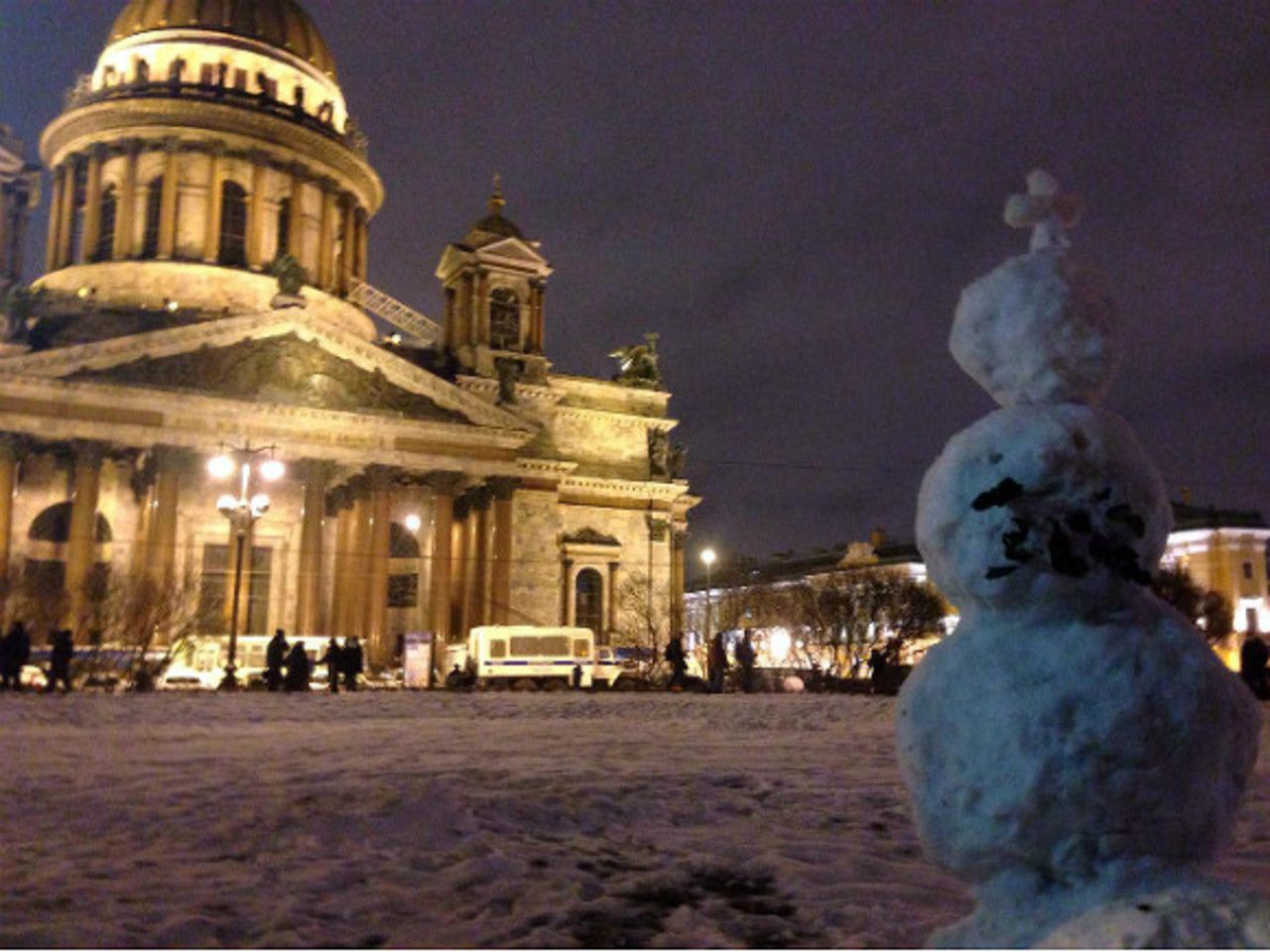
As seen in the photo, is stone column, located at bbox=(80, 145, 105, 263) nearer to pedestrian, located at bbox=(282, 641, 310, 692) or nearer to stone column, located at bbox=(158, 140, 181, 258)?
stone column, located at bbox=(158, 140, 181, 258)

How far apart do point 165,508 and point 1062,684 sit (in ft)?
108

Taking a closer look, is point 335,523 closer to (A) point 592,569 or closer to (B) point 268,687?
(A) point 592,569

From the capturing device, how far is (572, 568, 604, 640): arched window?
139 feet

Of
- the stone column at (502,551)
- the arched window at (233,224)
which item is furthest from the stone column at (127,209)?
the stone column at (502,551)

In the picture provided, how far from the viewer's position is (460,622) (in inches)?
1457

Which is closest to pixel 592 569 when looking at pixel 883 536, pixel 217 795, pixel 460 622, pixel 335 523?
pixel 460 622

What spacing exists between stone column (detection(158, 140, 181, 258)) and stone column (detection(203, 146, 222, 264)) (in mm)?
1129

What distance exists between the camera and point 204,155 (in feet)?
140

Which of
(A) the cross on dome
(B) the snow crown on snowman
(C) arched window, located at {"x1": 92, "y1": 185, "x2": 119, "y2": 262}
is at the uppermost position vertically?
(C) arched window, located at {"x1": 92, "y1": 185, "x2": 119, "y2": 262}

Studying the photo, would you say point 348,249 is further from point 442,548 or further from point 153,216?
point 442,548

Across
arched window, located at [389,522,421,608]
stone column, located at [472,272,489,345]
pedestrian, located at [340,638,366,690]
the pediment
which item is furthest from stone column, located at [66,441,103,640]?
stone column, located at [472,272,489,345]

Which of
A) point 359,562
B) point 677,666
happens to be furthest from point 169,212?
point 677,666

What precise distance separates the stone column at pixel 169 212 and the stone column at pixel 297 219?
14.5ft

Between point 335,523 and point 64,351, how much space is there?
1000 centimetres
